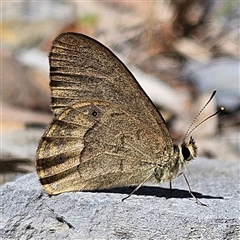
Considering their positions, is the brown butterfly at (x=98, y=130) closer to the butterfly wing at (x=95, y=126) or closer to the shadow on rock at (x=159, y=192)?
the butterfly wing at (x=95, y=126)

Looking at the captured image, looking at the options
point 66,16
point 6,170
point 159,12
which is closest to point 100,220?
point 6,170

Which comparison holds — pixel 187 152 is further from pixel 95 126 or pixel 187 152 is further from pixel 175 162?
pixel 95 126

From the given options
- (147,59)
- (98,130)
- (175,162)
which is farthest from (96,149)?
(147,59)

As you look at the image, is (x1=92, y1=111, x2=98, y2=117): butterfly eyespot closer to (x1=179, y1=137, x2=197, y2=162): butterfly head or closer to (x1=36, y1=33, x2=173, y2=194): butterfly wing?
(x1=36, y1=33, x2=173, y2=194): butterfly wing

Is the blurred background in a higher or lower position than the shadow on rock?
higher

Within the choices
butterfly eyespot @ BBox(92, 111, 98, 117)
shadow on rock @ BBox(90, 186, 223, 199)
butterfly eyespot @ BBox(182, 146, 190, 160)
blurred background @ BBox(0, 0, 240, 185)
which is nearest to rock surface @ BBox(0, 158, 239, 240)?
shadow on rock @ BBox(90, 186, 223, 199)

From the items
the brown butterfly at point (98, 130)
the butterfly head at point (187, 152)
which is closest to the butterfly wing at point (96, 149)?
the brown butterfly at point (98, 130)
